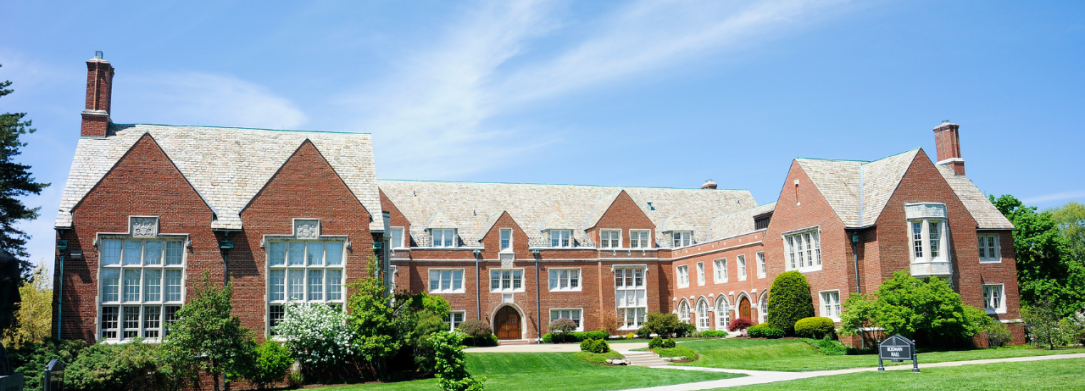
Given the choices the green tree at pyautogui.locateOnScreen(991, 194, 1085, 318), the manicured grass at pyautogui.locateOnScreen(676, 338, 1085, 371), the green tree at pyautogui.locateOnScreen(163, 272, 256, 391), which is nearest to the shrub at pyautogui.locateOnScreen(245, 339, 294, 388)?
the green tree at pyautogui.locateOnScreen(163, 272, 256, 391)

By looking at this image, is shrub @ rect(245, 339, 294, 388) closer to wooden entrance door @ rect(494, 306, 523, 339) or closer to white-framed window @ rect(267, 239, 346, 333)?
white-framed window @ rect(267, 239, 346, 333)

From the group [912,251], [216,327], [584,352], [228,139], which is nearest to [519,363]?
[584,352]

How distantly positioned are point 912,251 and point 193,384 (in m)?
30.1

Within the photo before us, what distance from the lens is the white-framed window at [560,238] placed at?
49562 mm

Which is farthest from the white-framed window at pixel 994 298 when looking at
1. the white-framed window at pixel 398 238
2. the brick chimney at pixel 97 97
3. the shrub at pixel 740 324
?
the brick chimney at pixel 97 97

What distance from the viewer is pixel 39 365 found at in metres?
21.0

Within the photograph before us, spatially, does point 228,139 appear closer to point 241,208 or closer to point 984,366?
point 241,208

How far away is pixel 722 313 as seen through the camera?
46.2 meters

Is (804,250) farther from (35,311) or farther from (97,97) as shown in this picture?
(35,311)

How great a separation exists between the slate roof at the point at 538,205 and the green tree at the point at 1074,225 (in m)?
28.0

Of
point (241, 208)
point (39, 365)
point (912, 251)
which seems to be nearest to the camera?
point (39, 365)

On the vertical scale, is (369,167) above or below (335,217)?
above

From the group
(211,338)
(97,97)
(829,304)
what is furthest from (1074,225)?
(97,97)

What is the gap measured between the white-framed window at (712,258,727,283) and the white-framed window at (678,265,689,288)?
10.6 ft
